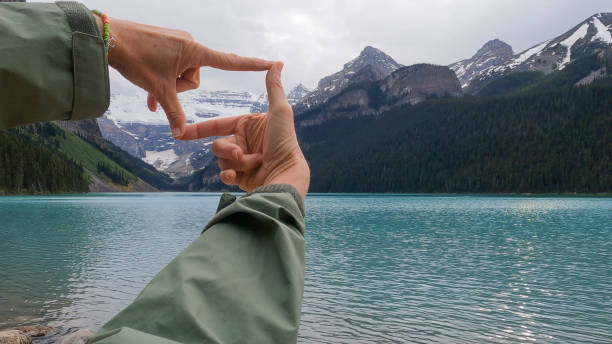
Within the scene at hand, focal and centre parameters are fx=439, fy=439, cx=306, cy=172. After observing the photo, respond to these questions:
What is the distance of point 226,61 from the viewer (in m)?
2.61

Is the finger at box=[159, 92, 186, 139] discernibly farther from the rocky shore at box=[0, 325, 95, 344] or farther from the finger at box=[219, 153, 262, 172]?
the rocky shore at box=[0, 325, 95, 344]

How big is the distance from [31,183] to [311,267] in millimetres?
141698

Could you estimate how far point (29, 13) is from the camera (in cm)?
140

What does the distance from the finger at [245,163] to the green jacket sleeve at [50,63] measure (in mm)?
1428

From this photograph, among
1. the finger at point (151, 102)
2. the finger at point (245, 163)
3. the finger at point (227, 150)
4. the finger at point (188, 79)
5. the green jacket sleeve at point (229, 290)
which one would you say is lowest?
the green jacket sleeve at point (229, 290)

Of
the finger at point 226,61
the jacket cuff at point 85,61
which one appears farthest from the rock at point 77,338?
the jacket cuff at point 85,61

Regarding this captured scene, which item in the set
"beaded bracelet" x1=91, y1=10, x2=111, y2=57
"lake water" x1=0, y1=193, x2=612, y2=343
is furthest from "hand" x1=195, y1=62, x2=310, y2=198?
"lake water" x1=0, y1=193, x2=612, y2=343

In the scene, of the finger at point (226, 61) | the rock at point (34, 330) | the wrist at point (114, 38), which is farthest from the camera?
the rock at point (34, 330)

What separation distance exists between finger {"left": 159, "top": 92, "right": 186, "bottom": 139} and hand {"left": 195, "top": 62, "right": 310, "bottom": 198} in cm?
6

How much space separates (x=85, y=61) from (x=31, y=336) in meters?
13.7

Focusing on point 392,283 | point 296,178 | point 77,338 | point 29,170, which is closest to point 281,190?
point 296,178

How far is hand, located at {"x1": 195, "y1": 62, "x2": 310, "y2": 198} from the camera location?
9.78 feet

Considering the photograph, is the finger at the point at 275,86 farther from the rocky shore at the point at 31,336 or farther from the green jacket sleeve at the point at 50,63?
the rocky shore at the point at 31,336

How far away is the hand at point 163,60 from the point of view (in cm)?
213
